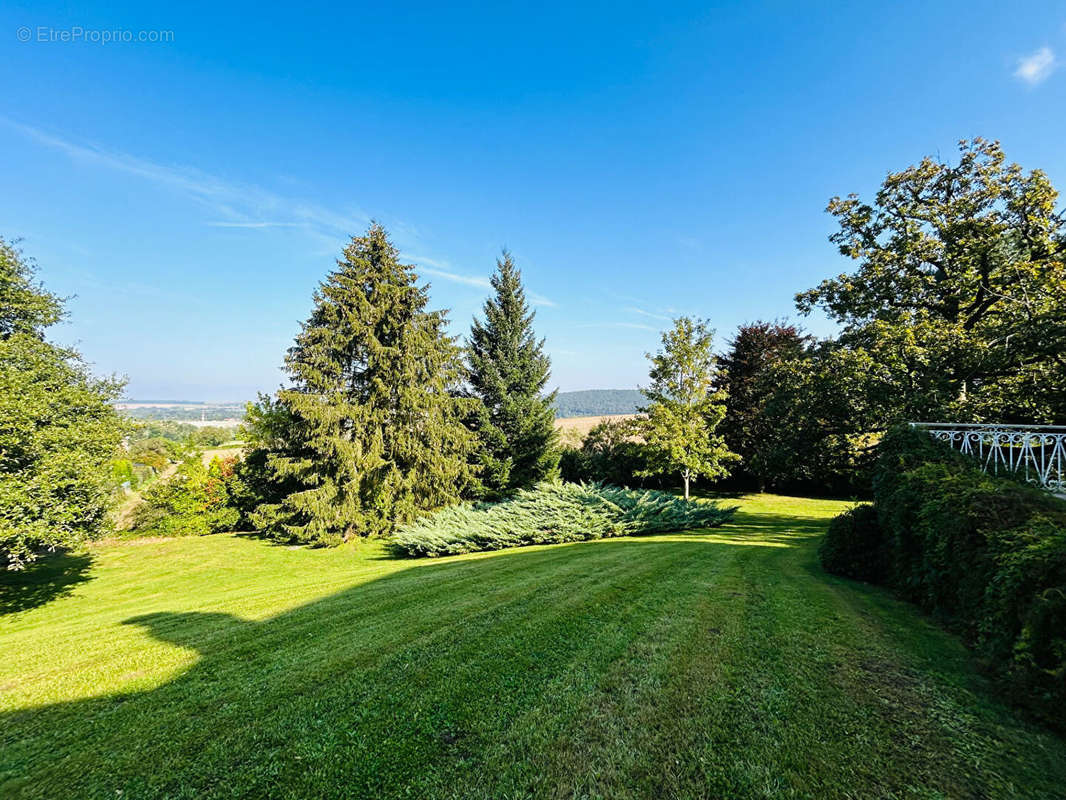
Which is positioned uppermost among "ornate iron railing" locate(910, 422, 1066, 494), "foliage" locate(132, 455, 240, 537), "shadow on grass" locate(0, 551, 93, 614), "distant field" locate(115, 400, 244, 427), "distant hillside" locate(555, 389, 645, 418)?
"distant hillside" locate(555, 389, 645, 418)

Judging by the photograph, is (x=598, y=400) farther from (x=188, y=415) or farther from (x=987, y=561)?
(x=987, y=561)

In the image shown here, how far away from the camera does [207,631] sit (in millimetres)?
4680

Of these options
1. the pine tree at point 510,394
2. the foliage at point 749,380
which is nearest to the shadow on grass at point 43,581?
the pine tree at point 510,394

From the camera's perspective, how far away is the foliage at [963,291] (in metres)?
9.79

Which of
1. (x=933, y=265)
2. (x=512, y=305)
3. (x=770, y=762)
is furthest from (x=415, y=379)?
(x=933, y=265)

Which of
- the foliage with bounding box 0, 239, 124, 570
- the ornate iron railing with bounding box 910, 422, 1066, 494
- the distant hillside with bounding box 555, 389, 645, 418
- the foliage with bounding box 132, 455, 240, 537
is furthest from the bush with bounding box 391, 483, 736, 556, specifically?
the distant hillside with bounding box 555, 389, 645, 418

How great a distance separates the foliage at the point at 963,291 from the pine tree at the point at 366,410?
14.3m

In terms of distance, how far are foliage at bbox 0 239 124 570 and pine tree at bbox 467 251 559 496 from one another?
39.3 feet

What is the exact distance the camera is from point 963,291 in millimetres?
11266

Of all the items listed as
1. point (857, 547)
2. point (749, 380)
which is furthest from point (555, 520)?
point (749, 380)

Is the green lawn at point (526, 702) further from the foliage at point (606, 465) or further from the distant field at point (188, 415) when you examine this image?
the foliage at point (606, 465)

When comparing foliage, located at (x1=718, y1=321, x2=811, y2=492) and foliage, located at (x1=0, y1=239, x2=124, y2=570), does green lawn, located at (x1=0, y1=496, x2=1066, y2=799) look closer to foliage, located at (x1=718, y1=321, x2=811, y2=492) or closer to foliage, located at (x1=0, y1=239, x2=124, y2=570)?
foliage, located at (x1=0, y1=239, x2=124, y2=570)

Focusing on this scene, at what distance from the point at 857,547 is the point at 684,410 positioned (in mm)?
11721

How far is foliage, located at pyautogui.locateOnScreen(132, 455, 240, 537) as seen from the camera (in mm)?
15945
